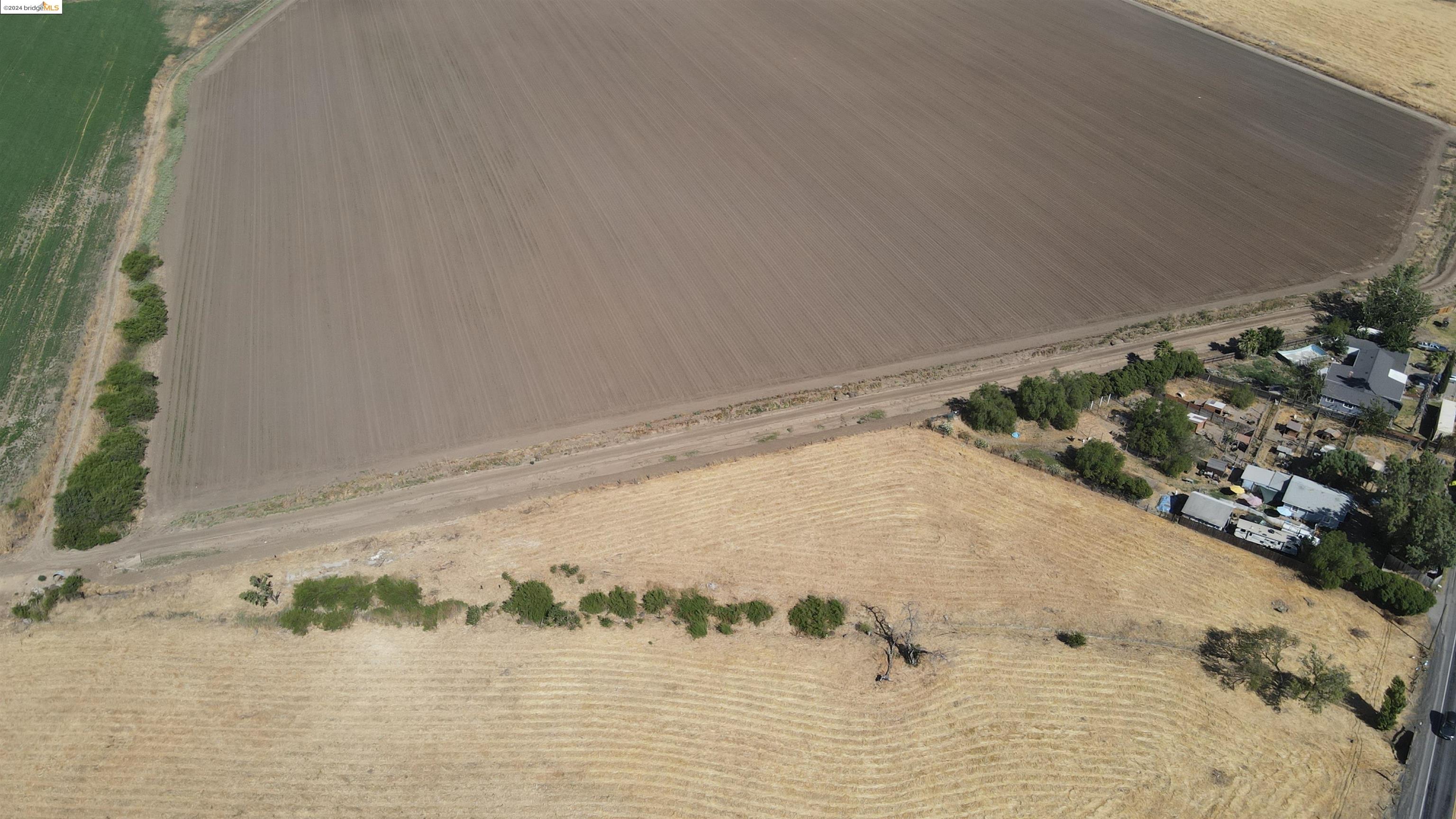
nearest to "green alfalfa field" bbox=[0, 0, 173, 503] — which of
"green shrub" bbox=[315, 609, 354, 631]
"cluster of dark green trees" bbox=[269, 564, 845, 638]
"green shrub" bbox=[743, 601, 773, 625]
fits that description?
"cluster of dark green trees" bbox=[269, 564, 845, 638]

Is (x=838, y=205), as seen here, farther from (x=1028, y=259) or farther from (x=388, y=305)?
(x=388, y=305)

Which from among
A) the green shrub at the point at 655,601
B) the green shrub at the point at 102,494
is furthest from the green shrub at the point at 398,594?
the green shrub at the point at 102,494

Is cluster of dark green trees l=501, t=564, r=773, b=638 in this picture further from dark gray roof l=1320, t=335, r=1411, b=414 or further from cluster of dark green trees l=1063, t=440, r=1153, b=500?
dark gray roof l=1320, t=335, r=1411, b=414

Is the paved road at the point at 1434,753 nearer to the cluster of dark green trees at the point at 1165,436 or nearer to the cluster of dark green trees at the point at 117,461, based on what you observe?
the cluster of dark green trees at the point at 1165,436

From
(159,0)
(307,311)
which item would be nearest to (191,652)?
(307,311)

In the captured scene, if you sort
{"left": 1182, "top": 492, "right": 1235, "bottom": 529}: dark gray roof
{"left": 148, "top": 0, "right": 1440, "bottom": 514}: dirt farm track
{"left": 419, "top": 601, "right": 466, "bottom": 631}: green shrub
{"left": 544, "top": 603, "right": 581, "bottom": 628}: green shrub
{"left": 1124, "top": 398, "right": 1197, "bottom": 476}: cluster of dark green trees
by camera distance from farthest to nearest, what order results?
1. {"left": 148, "top": 0, "right": 1440, "bottom": 514}: dirt farm track
2. {"left": 1124, "top": 398, "right": 1197, "bottom": 476}: cluster of dark green trees
3. {"left": 1182, "top": 492, "right": 1235, "bottom": 529}: dark gray roof
4. {"left": 419, "top": 601, "right": 466, "bottom": 631}: green shrub
5. {"left": 544, "top": 603, "right": 581, "bottom": 628}: green shrub

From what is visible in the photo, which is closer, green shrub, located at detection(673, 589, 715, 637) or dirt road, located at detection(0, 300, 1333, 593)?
green shrub, located at detection(673, 589, 715, 637)

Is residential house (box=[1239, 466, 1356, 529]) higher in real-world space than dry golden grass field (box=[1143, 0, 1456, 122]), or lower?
lower
